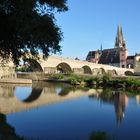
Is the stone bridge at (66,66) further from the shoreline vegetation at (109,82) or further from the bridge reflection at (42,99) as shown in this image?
the bridge reflection at (42,99)

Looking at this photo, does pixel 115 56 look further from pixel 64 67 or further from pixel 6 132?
pixel 6 132

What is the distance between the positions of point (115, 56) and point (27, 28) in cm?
16019

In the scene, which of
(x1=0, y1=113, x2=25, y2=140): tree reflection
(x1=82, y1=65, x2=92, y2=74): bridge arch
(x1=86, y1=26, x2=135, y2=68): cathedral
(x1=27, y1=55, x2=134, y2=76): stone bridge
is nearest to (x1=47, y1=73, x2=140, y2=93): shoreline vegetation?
(x1=27, y1=55, x2=134, y2=76): stone bridge

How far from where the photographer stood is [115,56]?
564ft

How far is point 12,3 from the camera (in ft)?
45.6

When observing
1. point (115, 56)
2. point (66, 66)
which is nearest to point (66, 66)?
point (66, 66)

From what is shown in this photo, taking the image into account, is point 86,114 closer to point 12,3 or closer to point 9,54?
point 9,54

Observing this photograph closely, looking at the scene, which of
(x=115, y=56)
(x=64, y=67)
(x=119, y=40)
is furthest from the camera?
(x=119, y=40)

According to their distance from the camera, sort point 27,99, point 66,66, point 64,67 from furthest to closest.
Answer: point 64,67 → point 66,66 → point 27,99

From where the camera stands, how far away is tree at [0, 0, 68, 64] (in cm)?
1357

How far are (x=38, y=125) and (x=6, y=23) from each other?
6.89 m

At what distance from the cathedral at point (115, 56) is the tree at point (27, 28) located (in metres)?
151

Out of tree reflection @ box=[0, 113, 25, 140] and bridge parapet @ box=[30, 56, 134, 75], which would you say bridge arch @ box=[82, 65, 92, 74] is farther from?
tree reflection @ box=[0, 113, 25, 140]

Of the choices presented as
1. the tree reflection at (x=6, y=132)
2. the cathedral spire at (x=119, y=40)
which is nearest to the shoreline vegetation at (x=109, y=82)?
the tree reflection at (x=6, y=132)
